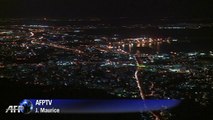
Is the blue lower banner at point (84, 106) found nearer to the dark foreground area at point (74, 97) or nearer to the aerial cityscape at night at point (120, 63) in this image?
the dark foreground area at point (74, 97)

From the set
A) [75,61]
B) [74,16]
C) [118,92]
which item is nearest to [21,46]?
[75,61]

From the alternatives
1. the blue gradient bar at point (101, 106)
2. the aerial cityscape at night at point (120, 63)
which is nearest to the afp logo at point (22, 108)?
the blue gradient bar at point (101, 106)

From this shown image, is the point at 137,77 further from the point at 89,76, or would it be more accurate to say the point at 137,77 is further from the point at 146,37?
the point at 146,37

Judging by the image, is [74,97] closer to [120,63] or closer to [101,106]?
[101,106]

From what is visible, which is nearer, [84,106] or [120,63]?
[84,106]

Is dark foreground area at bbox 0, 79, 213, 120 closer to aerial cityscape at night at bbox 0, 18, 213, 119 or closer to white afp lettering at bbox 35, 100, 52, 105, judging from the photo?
aerial cityscape at night at bbox 0, 18, 213, 119

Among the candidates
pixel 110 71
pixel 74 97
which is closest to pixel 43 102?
pixel 74 97

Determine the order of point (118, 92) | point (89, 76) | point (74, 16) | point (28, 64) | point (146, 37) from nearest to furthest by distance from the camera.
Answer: point (118, 92) < point (89, 76) < point (28, 64) < point (146, 37) < point (74, 16)

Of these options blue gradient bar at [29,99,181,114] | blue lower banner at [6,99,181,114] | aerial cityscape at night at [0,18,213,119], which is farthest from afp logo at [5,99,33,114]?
aerial cityscape at night at [0,18,213,119]
